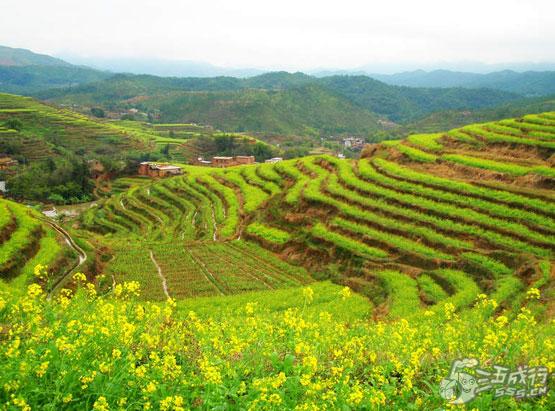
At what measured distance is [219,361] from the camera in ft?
18.8

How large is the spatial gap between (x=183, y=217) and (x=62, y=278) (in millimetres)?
18489

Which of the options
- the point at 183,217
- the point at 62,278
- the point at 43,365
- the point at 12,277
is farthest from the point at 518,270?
the point at 183,217

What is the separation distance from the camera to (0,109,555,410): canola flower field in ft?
18.0

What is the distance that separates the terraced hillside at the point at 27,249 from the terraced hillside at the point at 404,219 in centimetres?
318

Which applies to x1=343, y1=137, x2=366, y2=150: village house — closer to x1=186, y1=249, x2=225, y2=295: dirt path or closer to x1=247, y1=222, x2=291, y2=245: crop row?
x1=247, y1=222, x2=291, y2=245: crop row

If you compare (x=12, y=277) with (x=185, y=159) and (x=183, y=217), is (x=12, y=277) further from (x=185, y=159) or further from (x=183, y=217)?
(x=185, y=159)

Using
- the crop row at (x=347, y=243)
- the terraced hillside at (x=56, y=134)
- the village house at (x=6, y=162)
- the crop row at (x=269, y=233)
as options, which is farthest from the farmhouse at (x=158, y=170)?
the crop row at (x=347, y=243)

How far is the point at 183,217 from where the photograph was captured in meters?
40.9

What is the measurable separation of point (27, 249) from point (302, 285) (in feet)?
50.1

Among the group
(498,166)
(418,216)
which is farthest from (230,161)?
(418,216)

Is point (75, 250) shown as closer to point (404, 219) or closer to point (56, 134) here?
point (404, 219)

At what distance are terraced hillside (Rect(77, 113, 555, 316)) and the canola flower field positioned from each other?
0.44ft

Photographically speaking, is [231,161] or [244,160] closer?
[244,160]

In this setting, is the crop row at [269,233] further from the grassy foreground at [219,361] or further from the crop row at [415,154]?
the grassy foreground at [219,361]
